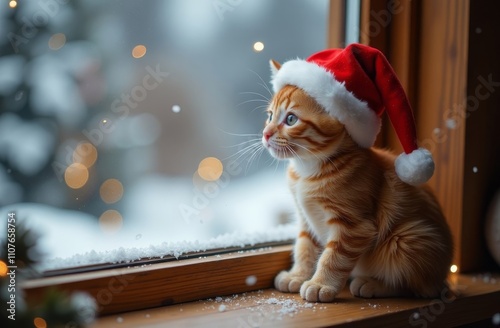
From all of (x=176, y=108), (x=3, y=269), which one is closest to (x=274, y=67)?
(x=176, y=108)

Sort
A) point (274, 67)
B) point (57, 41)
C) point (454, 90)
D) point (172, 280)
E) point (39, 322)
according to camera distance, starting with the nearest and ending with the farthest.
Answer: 1. point (39, 322)
2. point (57, 41)
3. point (172, 280)
4. point (274, 67)
5. point (454, 90)

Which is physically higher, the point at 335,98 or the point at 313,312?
the point at 335,98

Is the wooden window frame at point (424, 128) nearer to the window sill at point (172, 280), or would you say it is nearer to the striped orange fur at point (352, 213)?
the window sill at point (172, 280)

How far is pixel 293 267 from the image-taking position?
123 centimetres

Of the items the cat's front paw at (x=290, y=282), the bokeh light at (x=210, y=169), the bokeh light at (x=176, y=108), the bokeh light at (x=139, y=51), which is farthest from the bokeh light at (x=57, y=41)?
the cat's front paw at (x=290, y=282)

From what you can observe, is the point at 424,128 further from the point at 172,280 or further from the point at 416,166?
the point at 172,280

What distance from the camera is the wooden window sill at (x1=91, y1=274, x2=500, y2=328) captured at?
0.98 meters

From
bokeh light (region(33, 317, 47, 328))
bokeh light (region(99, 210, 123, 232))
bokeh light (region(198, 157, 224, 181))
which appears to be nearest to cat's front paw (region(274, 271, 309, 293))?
bokeh light (region(198, 157, 224, 181))

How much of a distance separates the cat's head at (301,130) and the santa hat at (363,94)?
0.02m

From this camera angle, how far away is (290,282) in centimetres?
118

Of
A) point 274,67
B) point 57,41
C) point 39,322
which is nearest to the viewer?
point 39,322

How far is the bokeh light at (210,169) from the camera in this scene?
120cm

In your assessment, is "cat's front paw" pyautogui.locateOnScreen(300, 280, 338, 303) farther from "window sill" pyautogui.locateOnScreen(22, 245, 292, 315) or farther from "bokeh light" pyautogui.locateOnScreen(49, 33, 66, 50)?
"bokeh light" pyautogui.locateOnScreen(49, 33, 66, 50)

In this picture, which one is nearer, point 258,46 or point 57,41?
point 57,41
